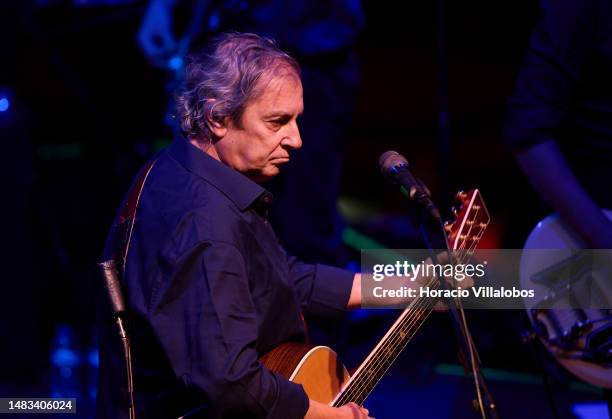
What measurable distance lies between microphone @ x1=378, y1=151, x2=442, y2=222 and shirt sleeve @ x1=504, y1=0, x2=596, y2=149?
1024 millimetres

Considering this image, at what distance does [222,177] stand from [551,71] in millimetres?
1420

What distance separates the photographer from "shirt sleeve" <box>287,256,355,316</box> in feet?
9.92

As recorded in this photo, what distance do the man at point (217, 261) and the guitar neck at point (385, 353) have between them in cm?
18

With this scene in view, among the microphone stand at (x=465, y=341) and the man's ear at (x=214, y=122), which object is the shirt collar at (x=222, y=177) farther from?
the microphone stand at (x=465, y=341)

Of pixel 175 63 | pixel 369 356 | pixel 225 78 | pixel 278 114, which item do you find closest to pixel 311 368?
pixel 369 356

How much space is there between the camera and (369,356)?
2754 millimetres

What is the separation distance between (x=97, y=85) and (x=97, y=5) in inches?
22.6

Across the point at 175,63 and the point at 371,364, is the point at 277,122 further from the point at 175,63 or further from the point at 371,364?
the point at 175,63

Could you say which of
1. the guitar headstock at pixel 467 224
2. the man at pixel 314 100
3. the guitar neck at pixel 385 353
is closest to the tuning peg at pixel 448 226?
the guitar headstock at pixel 467 224

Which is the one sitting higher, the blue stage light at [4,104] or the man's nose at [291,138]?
the man's nose at [291,138]

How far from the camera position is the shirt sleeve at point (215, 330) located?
2.20 metres

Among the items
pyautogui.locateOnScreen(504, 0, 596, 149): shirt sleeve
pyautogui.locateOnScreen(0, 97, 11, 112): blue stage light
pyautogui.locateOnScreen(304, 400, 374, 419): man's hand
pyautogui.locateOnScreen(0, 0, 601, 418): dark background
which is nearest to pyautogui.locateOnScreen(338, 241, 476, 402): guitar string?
pyautogui.locateOnScreen(304, 400, 374, 419): man's hand

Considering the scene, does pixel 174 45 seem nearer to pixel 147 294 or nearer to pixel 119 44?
pixel 119 44

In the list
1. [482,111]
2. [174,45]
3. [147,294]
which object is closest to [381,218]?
[482,111]
